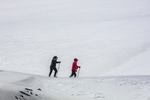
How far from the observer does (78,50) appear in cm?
1802

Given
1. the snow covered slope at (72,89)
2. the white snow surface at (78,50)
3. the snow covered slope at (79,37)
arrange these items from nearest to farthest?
1. the snow covered slope at (72,89)
2. the white snow surface at (78,50)
3. the snow covered slope at (79,37)

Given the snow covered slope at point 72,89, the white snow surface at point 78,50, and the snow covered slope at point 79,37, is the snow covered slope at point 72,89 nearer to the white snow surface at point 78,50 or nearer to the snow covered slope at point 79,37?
the white snow surface at point 78,50

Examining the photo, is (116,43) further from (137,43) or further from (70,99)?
(70,99)

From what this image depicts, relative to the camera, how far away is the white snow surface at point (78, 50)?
5.68 meters

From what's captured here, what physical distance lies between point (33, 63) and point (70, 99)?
1054 cm

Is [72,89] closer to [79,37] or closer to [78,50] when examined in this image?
[78,50]

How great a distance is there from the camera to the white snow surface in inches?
224

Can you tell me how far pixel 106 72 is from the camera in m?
13.3

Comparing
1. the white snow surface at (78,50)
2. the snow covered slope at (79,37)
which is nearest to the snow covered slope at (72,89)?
the white snow surface at (78,50)

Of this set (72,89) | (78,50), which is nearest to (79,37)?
(78,50)

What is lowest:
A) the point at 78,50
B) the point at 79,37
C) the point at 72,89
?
the point at 72,89

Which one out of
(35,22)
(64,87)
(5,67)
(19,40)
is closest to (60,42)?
(19,40)

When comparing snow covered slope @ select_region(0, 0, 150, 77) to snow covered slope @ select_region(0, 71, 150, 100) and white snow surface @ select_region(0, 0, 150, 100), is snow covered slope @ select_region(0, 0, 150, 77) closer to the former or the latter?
white snow surface @ select_region(0, 0, 150, 100)

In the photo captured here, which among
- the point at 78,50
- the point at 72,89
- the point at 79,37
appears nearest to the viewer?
the point at 72,89
